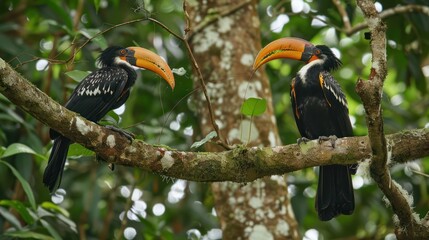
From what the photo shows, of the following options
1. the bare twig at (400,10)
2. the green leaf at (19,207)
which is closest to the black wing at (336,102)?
the bare twig at (400,10)

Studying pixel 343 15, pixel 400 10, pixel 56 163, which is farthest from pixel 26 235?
pixel 400 10

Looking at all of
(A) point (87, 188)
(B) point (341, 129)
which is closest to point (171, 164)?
(B) point (341, 129)

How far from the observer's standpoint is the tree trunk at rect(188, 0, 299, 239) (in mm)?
4758

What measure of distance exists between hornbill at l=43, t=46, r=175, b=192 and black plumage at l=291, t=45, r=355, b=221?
109 cm

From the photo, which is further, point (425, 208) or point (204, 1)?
point (425, 208)

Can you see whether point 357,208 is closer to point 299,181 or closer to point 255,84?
point 299,181

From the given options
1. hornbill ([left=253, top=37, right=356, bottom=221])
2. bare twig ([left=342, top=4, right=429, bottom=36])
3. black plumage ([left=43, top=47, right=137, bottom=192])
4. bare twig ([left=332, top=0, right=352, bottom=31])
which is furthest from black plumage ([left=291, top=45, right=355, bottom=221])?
black plumage ([left=43, top=47, right=137, bottom=192])

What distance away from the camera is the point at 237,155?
12.6 feet

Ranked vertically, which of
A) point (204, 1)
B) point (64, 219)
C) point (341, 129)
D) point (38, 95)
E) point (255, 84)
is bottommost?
point (64, 219)

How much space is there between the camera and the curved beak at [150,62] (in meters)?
4.39

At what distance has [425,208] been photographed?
20.9 ft

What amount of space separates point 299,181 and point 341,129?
57.7 inches

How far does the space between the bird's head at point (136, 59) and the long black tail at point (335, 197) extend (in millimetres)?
1228

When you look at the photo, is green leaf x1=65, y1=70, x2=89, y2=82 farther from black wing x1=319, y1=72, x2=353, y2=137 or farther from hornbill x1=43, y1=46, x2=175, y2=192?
black wing x1=319, y1=72, x2=353, y2=137
